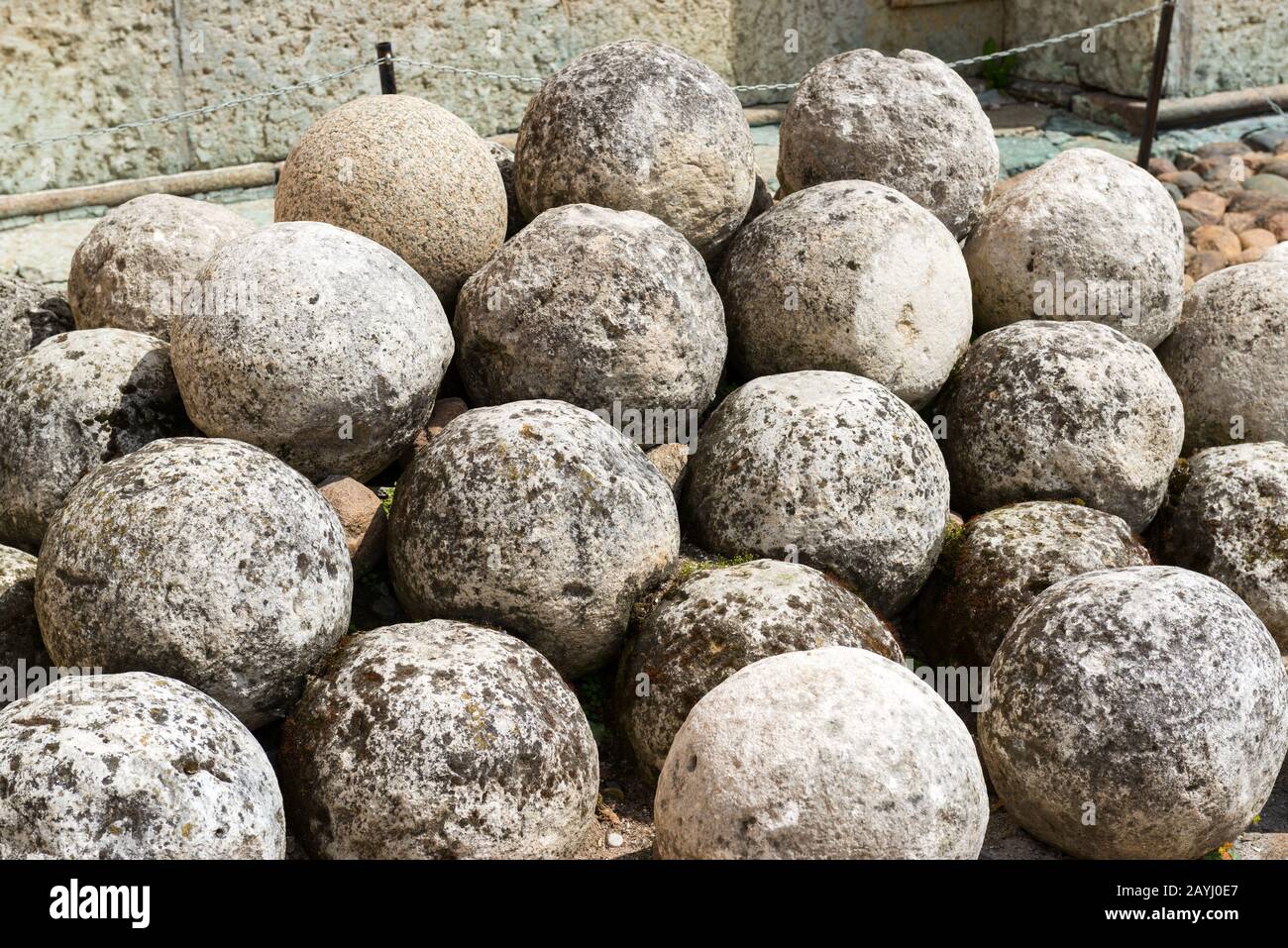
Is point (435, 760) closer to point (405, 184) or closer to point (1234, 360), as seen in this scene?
point (405, 184)

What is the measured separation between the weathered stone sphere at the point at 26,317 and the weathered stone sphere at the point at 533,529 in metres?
2.05

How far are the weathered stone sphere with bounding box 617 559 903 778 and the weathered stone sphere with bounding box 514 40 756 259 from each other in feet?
5.57

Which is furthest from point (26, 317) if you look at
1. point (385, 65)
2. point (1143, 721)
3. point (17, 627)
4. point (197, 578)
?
point (1143, 721)

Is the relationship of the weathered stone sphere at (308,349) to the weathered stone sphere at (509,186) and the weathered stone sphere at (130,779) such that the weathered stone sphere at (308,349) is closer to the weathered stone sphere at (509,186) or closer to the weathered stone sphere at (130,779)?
the weathered stone sphere at (130,779)

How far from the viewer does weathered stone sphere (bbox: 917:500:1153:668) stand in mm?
5258

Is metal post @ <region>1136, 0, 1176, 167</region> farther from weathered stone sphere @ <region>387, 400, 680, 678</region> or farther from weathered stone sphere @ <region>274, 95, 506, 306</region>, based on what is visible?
weathered stone sphere @ <region>387, 400, 680, 678</region>

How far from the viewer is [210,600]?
4219mm

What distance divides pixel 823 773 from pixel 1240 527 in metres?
2.81

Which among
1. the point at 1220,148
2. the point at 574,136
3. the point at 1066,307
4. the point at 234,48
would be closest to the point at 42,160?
the point at 234,48

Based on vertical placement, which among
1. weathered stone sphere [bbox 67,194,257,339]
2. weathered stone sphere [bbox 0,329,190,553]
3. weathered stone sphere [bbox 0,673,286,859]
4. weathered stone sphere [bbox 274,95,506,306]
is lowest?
weathered stone sphere [bbox 0,673,286,859]

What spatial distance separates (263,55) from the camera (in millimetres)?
9969

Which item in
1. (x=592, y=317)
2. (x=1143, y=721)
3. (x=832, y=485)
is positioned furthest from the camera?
(x=592, y=317)

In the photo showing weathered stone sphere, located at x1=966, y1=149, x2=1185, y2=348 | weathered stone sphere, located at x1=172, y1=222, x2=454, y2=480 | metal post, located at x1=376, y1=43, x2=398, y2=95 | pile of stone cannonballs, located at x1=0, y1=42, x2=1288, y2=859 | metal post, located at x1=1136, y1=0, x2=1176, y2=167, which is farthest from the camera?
metal post, located at x1=1136, y1=0, x2=1176, y2=167

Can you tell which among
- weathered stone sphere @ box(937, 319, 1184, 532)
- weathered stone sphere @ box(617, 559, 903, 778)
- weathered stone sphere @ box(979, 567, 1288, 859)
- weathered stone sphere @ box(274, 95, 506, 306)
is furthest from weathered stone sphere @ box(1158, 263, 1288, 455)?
weathered stone sphere @ box(274, 95, 506, 306)
